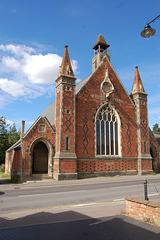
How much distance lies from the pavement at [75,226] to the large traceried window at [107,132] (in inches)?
671

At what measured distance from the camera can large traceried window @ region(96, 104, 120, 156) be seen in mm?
24891

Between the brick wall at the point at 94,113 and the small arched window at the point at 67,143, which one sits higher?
the brick wall at the point at 94,113

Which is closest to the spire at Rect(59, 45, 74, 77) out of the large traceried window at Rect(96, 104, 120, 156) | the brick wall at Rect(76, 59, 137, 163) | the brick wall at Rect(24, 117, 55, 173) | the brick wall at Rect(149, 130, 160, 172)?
the brick wall at Rect(76, 59, 137, 163)

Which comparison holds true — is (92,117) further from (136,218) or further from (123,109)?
(136,218)

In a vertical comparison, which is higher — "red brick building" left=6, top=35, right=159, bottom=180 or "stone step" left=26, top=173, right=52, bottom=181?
"red brick building" left=6, top=35, right=159, bottom=180

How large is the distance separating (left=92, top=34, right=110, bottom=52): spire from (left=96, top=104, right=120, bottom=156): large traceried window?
34.9 feet

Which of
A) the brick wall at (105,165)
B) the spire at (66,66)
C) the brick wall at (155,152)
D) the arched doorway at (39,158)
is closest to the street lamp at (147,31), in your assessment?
the spire at (66,66)

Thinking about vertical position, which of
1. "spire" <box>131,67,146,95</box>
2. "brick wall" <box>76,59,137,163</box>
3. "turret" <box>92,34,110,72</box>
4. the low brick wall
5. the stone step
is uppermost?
"turret" <box>92,34,110,72</box>

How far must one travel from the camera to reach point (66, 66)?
23.9m

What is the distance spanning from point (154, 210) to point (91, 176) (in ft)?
57.2

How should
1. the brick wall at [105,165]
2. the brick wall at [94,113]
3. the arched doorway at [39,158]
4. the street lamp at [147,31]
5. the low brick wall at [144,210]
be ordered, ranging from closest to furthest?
the low brick wall at [144,210] < the street lamp at [147,31] < the brick wall at [105,165] < the brick wall at [94,113] < the arched doorway at [39,158]

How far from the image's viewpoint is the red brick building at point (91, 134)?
21.5m

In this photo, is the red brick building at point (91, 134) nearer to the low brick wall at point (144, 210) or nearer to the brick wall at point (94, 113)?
the brick wall at point (94, 113)

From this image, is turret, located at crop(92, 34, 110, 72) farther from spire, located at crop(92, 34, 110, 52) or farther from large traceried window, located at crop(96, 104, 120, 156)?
large traceried window, located at crop(96, 104, 120, 156)
